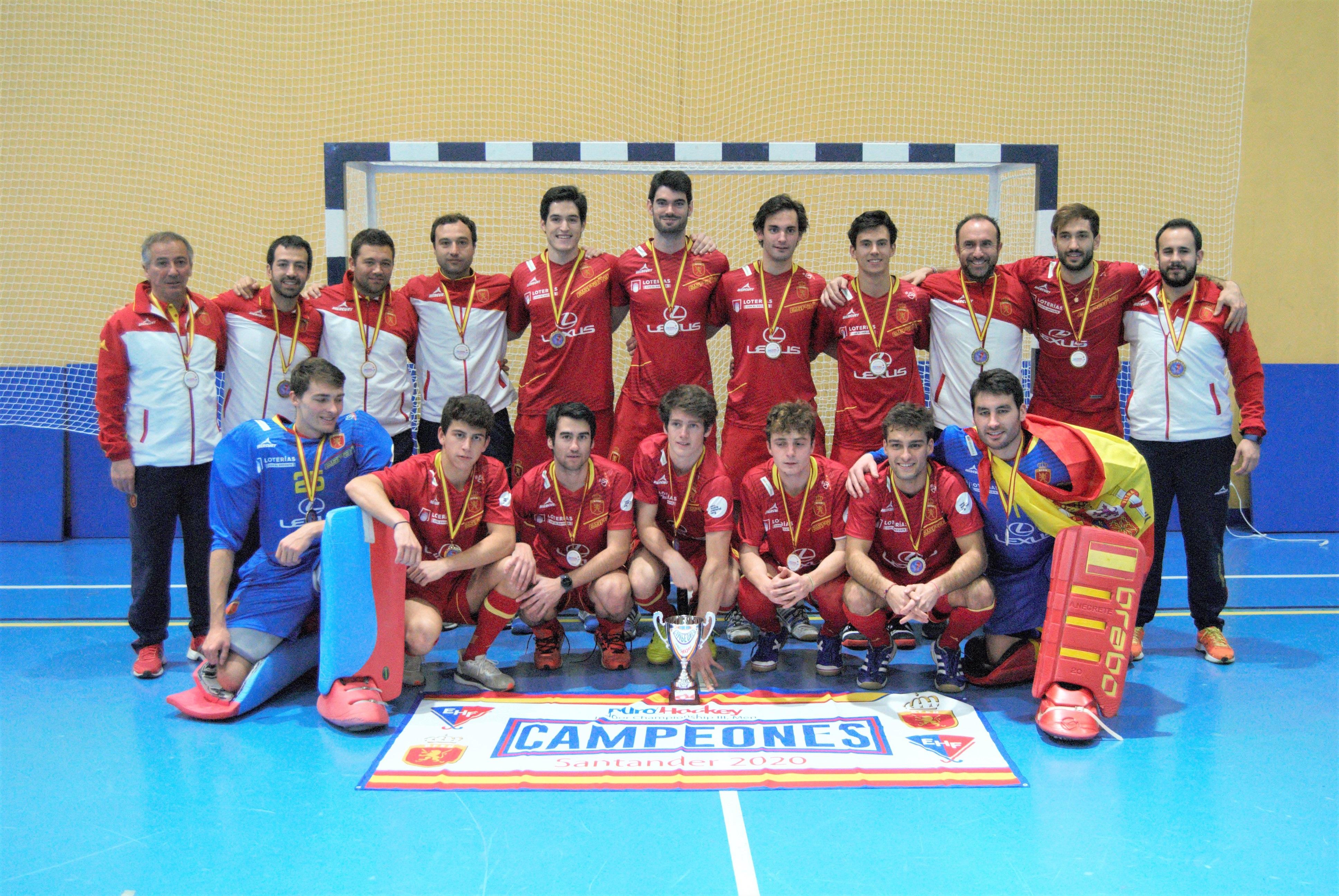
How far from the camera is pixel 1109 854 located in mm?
2725

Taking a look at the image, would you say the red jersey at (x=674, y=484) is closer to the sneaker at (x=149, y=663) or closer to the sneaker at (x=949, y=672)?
the sneaker at (x=949, y=672)

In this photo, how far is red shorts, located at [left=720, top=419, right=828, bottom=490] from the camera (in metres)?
4.85

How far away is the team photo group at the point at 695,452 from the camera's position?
396 cm

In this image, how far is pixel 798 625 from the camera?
16.2ft

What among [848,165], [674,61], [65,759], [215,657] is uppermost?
[674,61]

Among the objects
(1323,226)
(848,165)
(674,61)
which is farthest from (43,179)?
(1323,226)

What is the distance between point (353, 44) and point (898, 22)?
4659mm

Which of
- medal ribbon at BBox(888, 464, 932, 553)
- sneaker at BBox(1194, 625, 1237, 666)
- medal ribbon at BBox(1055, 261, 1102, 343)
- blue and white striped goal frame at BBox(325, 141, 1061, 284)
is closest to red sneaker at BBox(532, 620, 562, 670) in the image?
medal ribbon at BBox(888, 464, 932, 553)

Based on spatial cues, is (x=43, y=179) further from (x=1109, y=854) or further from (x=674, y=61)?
(x=1109, y=854)

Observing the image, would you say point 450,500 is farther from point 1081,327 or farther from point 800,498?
point 1081,327

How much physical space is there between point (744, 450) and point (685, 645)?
4.25ft

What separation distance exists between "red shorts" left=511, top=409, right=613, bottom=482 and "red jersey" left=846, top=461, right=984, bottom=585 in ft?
5.20

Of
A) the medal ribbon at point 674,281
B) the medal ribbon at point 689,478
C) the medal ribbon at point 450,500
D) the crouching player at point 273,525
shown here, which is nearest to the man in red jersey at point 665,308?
the medal ribbon at point 674,281

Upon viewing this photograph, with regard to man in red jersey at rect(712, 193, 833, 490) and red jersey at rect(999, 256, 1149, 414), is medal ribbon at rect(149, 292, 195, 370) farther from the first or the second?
red jersey at rect(999, 256, 1149, 414)
